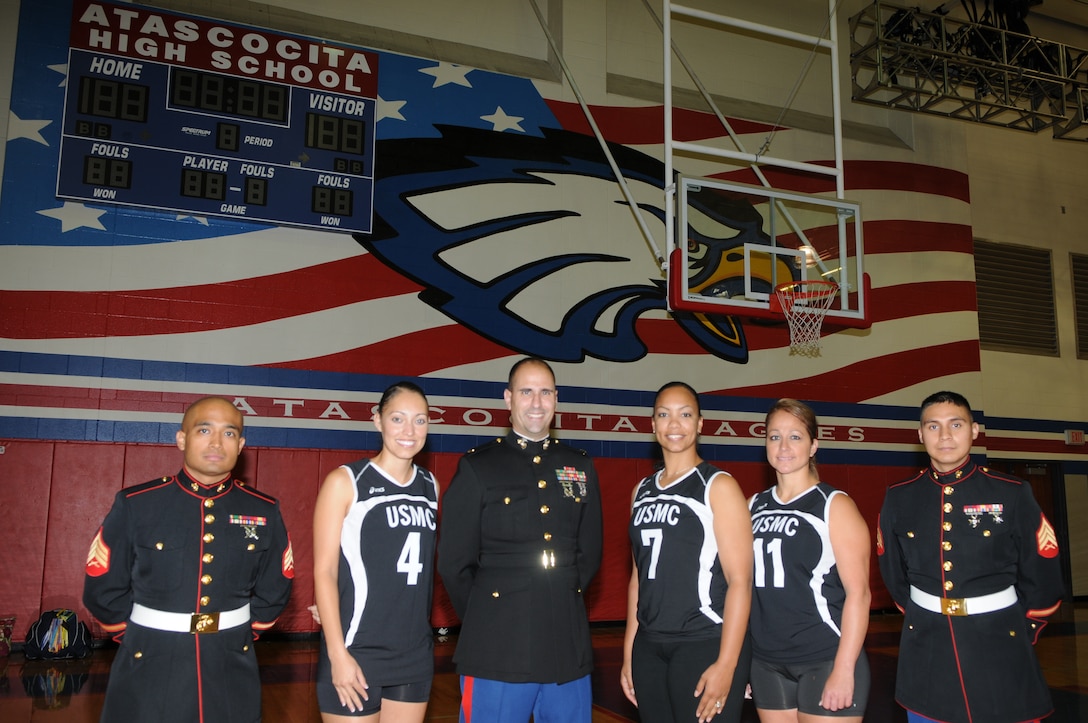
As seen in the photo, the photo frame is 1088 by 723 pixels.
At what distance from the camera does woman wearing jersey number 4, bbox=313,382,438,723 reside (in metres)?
2.92

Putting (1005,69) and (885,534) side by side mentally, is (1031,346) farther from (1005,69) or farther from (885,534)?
(885,534)

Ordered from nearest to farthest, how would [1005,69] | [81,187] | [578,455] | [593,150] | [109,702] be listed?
[109,702], [578,455], [81,187], [593,150], [1005,69]

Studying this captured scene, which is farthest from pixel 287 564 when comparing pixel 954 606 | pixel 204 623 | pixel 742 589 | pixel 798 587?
pixel 954 606

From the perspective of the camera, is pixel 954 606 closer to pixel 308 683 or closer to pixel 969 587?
pixel 969 587

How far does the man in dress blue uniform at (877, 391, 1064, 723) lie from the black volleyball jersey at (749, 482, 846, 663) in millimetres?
379

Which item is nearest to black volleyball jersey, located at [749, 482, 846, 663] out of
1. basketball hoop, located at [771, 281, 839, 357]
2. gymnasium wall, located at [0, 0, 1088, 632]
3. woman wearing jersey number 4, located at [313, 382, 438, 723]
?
woman wearing jersey number 4, located at [313, 382, 438, 723]

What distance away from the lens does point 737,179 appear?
1105 centimetres

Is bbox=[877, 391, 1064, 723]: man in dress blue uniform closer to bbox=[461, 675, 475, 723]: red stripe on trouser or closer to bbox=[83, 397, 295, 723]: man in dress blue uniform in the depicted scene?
bbox=[461, 675, 475, 723]: red stripe on trouser

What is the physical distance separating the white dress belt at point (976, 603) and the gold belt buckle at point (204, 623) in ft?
8.54

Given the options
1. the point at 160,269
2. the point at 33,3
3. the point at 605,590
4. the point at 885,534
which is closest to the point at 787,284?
the point at 605,590

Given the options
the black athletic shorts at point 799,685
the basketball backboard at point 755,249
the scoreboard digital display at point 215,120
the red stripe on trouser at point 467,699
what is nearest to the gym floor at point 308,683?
the black athletic shorts at point 799,685

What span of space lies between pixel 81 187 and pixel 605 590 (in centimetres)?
689

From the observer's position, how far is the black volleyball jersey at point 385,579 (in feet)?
9.84

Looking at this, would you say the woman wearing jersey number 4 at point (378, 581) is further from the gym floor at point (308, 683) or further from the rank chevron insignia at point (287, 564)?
the gym floor at point (308, 683)
